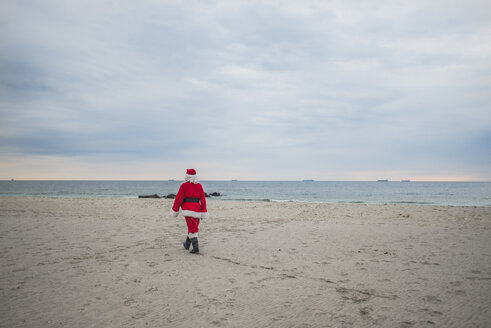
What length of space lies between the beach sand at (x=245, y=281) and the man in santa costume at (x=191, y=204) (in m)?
0.52

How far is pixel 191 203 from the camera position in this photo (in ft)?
24.3

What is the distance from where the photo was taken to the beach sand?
151 inches

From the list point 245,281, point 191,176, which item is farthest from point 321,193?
point 245,281

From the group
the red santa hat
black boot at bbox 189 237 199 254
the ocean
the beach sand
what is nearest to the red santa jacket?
the red santa hat

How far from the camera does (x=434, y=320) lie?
376cm

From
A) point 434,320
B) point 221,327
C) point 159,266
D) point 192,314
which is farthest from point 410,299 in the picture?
point 159,266

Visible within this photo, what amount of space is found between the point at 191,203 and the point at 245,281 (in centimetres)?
286

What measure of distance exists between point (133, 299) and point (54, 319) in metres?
1.04

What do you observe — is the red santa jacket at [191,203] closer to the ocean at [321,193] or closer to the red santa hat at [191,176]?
the red santa hat at [191,176]

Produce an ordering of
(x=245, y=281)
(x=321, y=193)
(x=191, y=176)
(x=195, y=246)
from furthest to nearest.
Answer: (x=321, y=193) < (x=191, y=176) < (x=195, y=246) < (x=245, y=281)

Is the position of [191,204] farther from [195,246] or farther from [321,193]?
[321,193]

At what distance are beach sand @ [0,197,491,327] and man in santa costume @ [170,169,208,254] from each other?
1.72ft

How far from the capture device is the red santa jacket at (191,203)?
7344 millimetres

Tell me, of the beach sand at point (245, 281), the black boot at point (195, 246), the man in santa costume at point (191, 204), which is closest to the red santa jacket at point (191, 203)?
the man in santa costume at point (191, 204)
